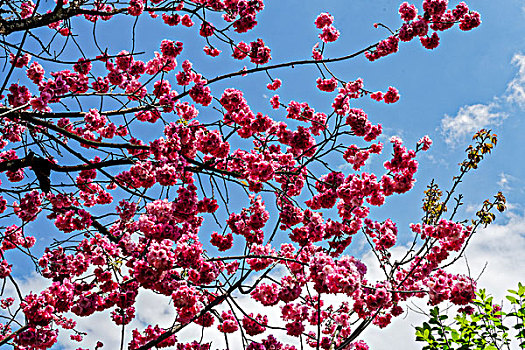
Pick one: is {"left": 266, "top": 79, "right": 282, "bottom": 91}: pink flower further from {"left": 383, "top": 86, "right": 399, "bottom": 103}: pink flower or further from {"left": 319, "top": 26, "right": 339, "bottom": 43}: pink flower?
{"left": 383, "top": 86, "right": 399, "bottom": 103}: pink flower

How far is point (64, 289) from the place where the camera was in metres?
4.99

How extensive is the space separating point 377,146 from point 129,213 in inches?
165

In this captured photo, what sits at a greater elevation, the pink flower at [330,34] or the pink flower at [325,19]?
the pink flower at [325,19]

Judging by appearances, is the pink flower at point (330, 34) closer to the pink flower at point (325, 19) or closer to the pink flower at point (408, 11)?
the pink flower at point (325, 19)

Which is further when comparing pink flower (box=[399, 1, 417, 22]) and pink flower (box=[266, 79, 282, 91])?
pink flower (box=[266, 79, 282, 91])

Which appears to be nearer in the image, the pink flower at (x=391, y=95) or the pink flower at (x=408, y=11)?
the pink flower at (x=408, y=11)

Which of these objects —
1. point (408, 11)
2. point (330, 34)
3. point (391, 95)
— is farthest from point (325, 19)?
point (391, 95)

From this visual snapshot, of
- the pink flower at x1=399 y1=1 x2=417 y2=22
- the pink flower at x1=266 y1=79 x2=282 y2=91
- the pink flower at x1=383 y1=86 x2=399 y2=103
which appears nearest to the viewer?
the pink flower at x1=399 y1=1 x2=417 y2=22

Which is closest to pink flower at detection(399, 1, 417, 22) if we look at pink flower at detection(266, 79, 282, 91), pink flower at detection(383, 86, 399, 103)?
pink flower at detection(383, 86, 399, 103)

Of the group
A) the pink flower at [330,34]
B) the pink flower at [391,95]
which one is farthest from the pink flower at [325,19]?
the pink flower at [391,95]

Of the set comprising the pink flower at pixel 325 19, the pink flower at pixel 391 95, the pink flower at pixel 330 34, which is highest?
the pink flower at pixel 325 19

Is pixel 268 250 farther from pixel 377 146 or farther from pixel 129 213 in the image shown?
pixel 377 146

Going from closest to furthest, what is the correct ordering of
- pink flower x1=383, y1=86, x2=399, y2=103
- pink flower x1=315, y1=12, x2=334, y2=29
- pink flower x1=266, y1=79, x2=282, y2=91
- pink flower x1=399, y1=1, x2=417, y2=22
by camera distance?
1. pink flower x1=399, y1=1, x2=417, y2=22
2. pink flower x1=383, y1=86, x2=399, y2=103
3. pink flower x1=315, y1=12, x2=334, y2=29
4. pink flower x1=266, y1=79, x2=282, y2=91

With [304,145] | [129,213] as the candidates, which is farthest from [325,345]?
[129,213]
